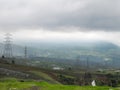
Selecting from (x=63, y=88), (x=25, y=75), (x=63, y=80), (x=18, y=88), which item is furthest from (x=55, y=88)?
(x=63, y=80)

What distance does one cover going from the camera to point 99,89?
2297 inches

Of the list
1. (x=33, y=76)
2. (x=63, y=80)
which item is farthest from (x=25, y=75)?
(x=63, y=80)

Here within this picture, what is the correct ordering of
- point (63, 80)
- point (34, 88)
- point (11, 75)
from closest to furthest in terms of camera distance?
point (34, 88)
point (11, 75)
point (63, 80)

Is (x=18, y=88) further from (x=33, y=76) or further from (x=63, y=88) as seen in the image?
(x=33, y=76)

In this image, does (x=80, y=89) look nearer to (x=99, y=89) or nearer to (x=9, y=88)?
(x=99, y=89)

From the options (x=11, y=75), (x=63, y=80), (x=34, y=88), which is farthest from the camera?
(x=63, y=80)

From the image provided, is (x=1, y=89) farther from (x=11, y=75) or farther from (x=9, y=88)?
(x=11, y=75)

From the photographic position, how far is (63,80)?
13175cm

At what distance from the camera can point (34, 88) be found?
186ft

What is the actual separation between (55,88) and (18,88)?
6.82 metres

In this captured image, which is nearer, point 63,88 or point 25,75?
point 63,88

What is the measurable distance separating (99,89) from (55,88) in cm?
825

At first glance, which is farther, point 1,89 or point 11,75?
Result: point 11,75

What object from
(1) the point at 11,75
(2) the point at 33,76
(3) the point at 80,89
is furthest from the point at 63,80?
(3) the point at 80,89
